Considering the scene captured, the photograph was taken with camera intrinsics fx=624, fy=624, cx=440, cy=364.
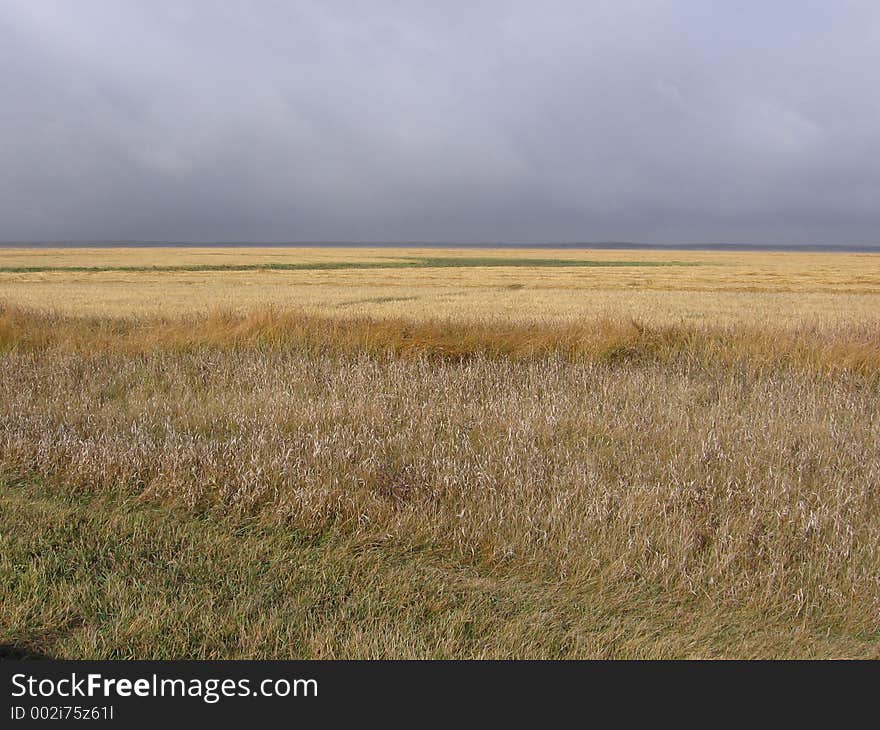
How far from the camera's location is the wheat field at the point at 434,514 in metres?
3.37

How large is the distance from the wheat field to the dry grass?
0.06 ft

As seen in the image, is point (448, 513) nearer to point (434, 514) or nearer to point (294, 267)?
point (434, 514)

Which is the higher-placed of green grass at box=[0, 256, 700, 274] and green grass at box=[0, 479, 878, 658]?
green grass at box=[0, 256, 700, 274]

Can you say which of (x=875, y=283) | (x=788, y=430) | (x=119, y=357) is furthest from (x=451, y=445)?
(x=875, y=283)

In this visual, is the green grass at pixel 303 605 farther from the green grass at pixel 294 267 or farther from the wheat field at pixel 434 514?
the green grass at pixel 294 267

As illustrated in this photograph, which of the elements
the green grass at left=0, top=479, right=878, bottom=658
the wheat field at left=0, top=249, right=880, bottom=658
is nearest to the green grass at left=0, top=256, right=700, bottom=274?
the wheat field at left=0, top=249, right=880, bottom=658

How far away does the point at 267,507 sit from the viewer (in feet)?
15.5

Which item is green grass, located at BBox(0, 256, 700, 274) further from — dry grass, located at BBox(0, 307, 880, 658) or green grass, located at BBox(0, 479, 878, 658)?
green grass, located at BBox(0, 479, 878, 658)

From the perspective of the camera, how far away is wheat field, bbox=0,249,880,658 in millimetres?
3371

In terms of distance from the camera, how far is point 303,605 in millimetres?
3525

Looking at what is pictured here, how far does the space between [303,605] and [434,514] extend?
4.39 ft

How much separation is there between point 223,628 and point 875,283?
2064 inches

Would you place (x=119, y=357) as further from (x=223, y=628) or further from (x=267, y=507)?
(x=223, y=628)

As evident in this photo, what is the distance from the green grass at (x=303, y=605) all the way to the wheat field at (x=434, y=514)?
2cm
